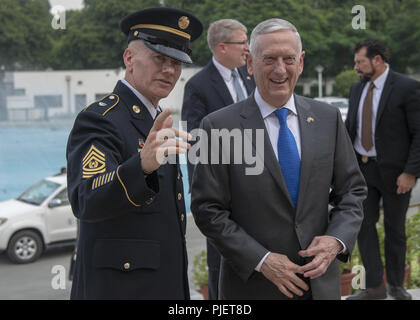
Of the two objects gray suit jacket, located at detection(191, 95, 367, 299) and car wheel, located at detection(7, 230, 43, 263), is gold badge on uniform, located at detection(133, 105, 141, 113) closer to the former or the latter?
gray suit jacket, located at detection(191, 95, 367, 299)

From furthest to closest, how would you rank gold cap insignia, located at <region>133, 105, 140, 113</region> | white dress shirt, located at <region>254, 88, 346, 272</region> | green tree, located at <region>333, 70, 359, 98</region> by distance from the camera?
green tree, located at <region>333, 70, 359, 98</region> < white dress shirt, located at <region>254, 88, 346, 272</region> < gold cap insignia, located at <region>133, 105, 140, 113</region>

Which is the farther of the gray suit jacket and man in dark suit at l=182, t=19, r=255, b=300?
man in dark suit at l=182, t=19, r=255, b=300

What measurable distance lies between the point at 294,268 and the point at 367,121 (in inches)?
100

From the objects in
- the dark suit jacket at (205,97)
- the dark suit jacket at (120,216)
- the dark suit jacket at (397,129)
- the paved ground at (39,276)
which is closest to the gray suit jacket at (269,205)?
the dark suit jacket at (120,216)

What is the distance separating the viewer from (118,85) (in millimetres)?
2035

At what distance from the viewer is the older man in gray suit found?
1939 millimetres

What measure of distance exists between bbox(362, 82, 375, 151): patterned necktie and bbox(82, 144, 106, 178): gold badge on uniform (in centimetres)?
299

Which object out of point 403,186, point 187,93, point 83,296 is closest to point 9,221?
point 187,93

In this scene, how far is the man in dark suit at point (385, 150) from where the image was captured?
3.99 metres

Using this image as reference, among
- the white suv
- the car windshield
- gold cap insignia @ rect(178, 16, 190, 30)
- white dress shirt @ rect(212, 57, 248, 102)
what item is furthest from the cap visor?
the car windshield

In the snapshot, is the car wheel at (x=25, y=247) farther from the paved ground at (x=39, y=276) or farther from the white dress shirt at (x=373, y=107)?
the white dress shirt at (x=373, y=107)

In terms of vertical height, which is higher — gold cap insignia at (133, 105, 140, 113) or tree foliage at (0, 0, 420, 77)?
tree foliage at (0, 0, 420, 77)
